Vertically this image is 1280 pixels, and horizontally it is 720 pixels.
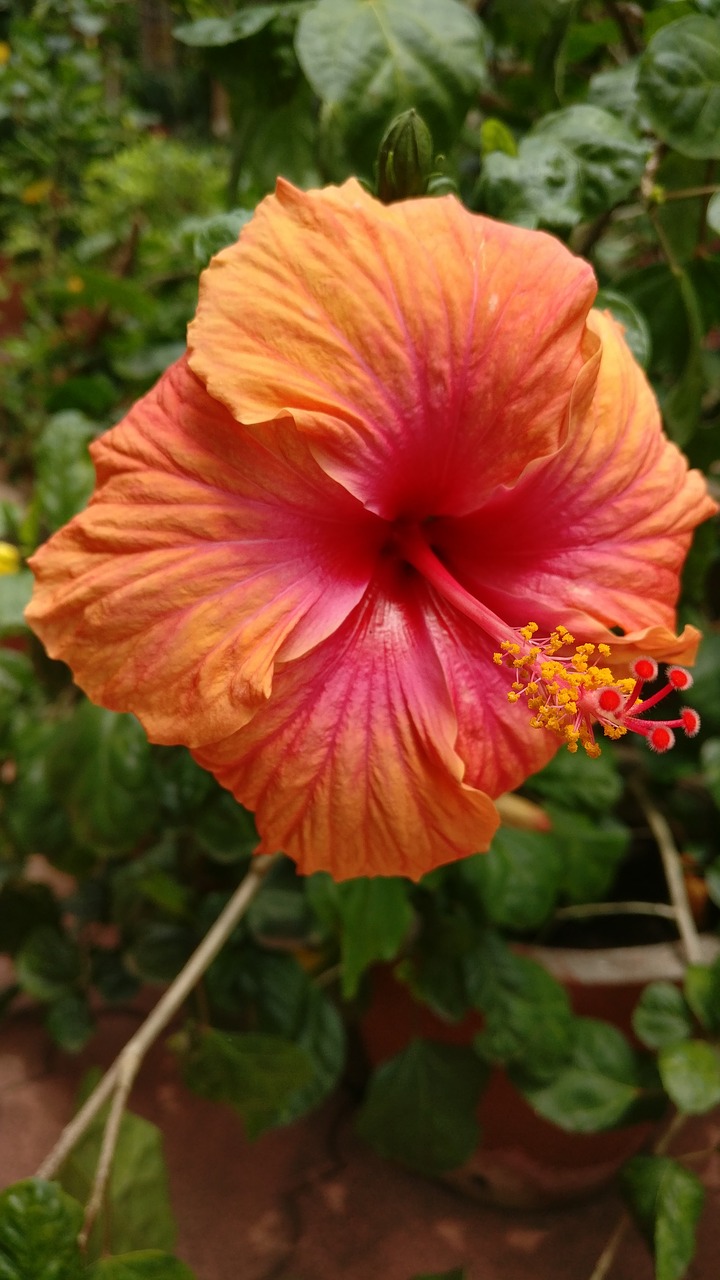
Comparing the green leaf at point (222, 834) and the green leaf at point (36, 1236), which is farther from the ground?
the green leaf at point (36, 1236)

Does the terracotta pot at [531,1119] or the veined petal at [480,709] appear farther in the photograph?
the terracotta pot at [531,1119]

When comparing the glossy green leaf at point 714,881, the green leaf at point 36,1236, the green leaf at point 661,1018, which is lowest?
the glossy green leaf at point 714,881

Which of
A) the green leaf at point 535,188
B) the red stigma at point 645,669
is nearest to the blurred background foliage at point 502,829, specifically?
the green leaf at point 535,188

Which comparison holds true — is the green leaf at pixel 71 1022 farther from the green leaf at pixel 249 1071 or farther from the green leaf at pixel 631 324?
the green leaf at pixel 631 324

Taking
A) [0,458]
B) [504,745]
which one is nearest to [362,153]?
[504,745]

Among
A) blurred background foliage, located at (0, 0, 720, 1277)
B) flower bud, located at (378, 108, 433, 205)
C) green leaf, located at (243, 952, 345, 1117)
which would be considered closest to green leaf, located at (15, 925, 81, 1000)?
blurred background foliage, located at (0, 0, 720, 1277)

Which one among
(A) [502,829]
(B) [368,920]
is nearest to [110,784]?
(B) [368,920]

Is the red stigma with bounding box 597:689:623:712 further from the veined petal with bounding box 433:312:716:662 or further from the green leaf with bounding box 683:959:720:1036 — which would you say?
the green leaf with bounding box 683:959:720:1036
